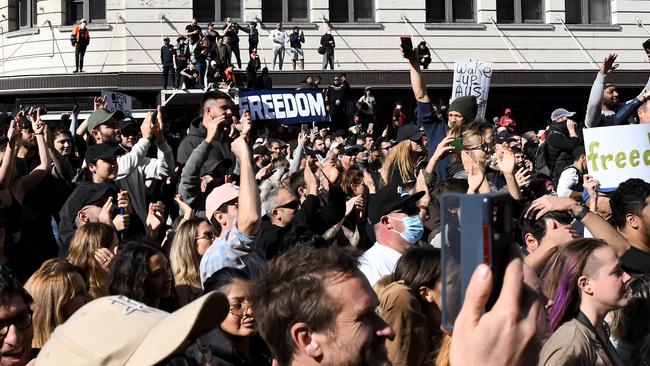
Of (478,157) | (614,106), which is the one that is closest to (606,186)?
(478,157)

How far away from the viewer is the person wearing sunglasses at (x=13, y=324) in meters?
4.27

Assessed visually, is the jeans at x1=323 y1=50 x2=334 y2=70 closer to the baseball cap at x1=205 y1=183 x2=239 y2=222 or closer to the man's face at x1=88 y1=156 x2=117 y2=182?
the man's face at x1=88 y1=156 x2=117 y2=182

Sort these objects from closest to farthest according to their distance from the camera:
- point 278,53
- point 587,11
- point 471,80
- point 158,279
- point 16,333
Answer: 1. point 16,333
2. point 158,279
3. point 471,80
4. point 278,53
5. point 587,11

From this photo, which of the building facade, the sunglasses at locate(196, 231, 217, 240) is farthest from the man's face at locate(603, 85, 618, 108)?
the building facade

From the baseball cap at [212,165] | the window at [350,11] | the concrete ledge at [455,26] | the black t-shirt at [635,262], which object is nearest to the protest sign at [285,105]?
the baseball cap at [212,165]

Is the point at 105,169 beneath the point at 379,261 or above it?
above

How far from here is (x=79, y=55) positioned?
111ft

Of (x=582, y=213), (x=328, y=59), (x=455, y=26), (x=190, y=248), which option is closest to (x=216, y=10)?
(x=328, y=59)

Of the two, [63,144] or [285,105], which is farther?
[285,105]

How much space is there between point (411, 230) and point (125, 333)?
13.5ft

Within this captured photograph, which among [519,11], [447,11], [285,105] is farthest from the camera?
[519,11]

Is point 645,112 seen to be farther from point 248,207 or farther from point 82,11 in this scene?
point 82,11

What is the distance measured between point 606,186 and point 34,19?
31624mm

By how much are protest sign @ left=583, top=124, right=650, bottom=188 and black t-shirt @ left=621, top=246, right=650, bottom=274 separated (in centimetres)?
158
